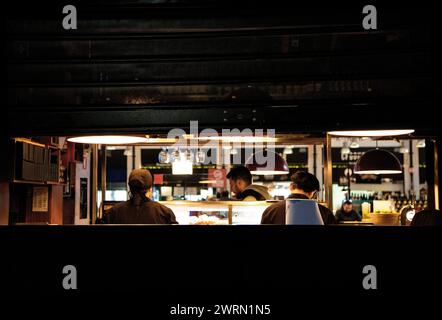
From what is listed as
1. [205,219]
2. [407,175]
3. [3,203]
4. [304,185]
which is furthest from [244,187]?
[407,175]

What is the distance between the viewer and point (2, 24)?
107 inches

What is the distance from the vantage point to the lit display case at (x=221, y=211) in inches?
263

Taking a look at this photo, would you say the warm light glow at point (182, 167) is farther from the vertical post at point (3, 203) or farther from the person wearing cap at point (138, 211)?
the vertical post at point (3, 203)

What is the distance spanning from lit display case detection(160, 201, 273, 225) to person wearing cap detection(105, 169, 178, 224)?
1.51m

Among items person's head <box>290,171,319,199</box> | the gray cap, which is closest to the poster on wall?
the gray cap

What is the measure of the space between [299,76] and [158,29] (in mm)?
716

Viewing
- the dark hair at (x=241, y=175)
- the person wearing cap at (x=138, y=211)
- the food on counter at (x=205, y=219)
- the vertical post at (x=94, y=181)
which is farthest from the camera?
the dark hair at (x=241, y=175)

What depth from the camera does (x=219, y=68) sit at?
2.67 metres

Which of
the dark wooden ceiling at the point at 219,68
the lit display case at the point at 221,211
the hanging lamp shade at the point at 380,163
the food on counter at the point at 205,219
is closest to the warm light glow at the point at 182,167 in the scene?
the lit display case at the point at 221,211

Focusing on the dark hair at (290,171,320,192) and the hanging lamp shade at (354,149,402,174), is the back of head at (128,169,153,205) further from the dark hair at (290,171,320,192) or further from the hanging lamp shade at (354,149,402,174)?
the hanging lamp shade at (354,149,402,174)

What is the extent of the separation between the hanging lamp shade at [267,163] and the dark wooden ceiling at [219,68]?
6.44 m
